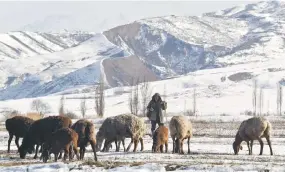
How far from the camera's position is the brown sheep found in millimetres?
25875

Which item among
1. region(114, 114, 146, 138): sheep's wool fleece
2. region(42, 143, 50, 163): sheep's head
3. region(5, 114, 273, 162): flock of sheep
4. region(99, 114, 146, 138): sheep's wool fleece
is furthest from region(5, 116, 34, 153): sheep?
region(42, 143, 50, 163): sheep's head

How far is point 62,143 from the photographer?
2591 centimetres

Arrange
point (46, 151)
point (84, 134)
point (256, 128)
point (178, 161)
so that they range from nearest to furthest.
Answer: point (178, 161) < point (46, 151) < point (84, 134) < point (256, 128)

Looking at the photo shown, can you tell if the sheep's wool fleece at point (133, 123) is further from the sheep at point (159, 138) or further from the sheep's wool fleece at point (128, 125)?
the sheep at point (159, 138)

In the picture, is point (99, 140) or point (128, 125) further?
point (99, 140)

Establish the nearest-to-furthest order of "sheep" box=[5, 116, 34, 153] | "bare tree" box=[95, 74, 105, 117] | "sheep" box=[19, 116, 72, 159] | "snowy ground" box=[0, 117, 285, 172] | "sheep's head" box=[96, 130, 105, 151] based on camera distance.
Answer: "snowy ground" box=[0, 117, 285, 172], "sheep" box=[19, 116, 72, 159], "sheep" box=[5, 116, 34, 153], "sheep's head" box=[96, 130, 105, 151], "bare tree" box=[95, 74, 105, 117]

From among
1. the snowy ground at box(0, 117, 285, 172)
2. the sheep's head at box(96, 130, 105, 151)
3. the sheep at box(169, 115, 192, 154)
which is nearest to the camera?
the snowy ground at box(0, 117, 285, 172)

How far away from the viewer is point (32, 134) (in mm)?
28938

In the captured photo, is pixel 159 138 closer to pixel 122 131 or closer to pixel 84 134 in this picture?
pixel 122 131

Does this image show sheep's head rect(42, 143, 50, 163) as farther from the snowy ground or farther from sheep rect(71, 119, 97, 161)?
sheep rect(71, 119, 97, 161)

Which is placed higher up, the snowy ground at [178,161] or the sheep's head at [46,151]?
the sheep's head at [46,151]

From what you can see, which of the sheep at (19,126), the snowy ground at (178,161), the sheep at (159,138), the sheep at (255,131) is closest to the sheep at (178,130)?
the sheep at (159,138)

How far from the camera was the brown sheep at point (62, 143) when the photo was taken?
2588 centimetres

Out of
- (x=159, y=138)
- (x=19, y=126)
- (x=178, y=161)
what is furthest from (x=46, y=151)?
(x=159, y=138)
